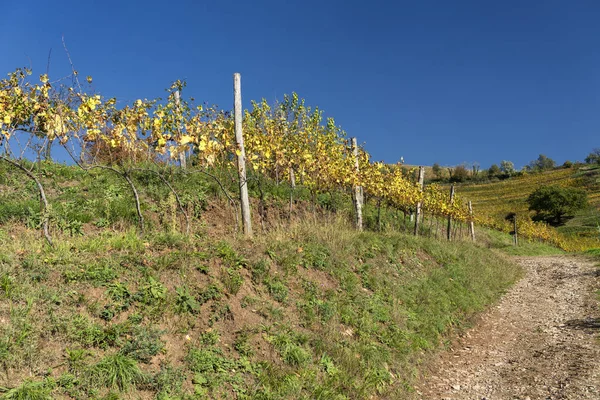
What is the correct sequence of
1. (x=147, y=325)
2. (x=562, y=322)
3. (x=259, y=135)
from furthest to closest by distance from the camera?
(x=259, y=135) < (x=562, y=322) < (x=147, y=325)

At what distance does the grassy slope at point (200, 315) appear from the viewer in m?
3.94

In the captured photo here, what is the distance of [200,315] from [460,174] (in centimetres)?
11505

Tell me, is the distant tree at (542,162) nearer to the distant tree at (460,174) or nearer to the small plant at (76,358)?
the distant tree at (460,174)

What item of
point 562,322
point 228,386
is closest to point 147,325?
point 228,386

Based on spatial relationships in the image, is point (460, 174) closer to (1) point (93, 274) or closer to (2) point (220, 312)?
(2) point (220, 312)

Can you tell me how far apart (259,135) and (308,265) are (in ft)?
20.4

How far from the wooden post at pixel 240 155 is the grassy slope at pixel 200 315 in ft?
3.58

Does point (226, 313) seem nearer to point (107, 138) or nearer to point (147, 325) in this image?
point (147, 325)

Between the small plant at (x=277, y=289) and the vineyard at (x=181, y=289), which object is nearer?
the vineyard at (x=181, y=289)

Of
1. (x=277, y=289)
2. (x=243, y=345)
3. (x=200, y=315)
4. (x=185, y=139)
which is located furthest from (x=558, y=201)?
(x=200, y=315)

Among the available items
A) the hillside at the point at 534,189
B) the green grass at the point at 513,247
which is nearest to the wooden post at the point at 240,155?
the green grass at the point at 513,247

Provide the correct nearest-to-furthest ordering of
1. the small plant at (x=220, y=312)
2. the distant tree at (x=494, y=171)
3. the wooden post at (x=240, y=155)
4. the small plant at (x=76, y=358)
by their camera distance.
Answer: the small plant at (x=76, y=358), the small plant at (x=220, y=312), the wooden post at (x=240, y=155), the distant tree at (x=494, y=171)

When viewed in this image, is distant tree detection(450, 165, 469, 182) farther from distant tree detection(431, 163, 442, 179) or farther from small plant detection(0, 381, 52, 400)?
small plant detection(0, 381, 52, 400)

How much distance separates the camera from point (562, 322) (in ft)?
32.8
